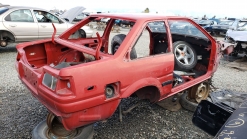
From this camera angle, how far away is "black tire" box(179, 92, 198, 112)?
3.57 meters

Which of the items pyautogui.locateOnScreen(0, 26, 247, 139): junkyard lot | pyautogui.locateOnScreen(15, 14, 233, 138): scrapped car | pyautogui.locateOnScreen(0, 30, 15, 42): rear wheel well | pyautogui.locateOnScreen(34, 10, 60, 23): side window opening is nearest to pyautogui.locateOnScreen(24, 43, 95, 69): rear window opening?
pyautogui.locateOnScreen(15, 14, 233, 138): scrapped car

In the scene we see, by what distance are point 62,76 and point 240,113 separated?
1614 millimetres

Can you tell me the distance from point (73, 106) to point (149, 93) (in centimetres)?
131

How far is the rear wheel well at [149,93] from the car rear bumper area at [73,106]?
676 millimetres

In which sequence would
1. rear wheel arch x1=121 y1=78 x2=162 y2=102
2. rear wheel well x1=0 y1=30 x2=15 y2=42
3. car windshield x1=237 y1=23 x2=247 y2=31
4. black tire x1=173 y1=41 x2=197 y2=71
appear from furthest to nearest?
car windshield x1=237 y1=23 x2=247 y2=31 → rear wheel well x1=0 y1=30 x2=15 y2=42 → black tire x1=173 y1=41 x2=197 y2=71 → rear wheel arch x1=121 y1=78 x2=162 y2=102

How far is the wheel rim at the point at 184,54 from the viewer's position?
3.69 metres

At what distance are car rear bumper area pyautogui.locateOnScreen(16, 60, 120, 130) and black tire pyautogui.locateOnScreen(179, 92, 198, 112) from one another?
1.76m

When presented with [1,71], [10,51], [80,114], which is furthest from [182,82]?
[10,51]

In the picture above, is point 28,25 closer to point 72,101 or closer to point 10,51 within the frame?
point 10,51

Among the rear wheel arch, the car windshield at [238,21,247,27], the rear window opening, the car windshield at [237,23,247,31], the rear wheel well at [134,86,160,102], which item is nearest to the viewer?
the rear wheel arch

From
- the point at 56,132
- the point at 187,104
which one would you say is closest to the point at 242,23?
the point at 187,104

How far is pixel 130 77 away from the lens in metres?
2.42

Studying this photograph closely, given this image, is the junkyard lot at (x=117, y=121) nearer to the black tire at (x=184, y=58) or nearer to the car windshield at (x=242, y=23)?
the black tire at (x=184, y=58)

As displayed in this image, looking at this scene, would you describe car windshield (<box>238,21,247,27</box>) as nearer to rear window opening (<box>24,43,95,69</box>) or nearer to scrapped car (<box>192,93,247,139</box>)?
scrapped car (<box>192,93,247,139</box>)
